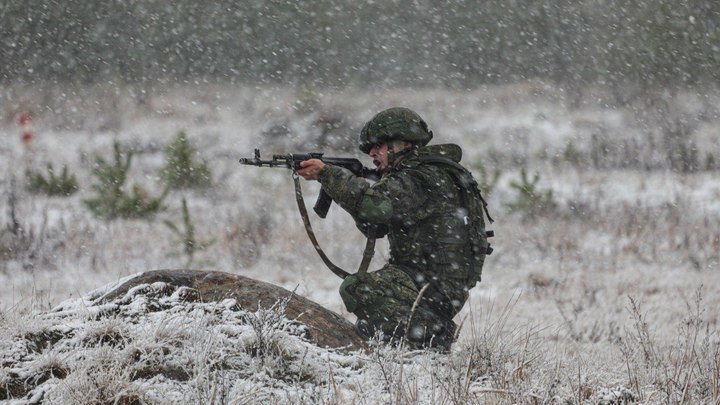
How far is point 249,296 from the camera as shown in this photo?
4160 mm

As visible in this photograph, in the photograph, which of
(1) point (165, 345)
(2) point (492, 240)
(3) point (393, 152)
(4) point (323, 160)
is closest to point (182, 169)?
(2) point (492, 240)

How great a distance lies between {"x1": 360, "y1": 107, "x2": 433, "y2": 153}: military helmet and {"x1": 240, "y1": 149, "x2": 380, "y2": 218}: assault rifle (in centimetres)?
24

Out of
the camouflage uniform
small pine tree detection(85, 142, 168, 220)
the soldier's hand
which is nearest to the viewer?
the camouflage uniform

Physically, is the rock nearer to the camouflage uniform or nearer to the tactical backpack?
the camouflage uniform

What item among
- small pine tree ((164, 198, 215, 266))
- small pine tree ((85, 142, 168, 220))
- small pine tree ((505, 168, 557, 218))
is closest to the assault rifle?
small pine tree ((164, 198, 215, 266))

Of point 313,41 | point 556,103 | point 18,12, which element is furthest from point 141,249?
point 18,12

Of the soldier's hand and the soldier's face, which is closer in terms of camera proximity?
the soldier's hand

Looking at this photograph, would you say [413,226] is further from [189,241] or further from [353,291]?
[189,241]

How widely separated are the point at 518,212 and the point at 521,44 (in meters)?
19.7

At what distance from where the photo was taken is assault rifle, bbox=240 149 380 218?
4.42 m

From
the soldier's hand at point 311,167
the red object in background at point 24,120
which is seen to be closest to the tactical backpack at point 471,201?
the soldier's hand at point 311,167

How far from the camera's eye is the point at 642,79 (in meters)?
25.7

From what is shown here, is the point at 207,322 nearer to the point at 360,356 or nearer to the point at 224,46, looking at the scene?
the point at 360,356

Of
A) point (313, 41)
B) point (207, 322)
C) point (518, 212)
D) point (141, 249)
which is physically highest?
point (313, 41)
